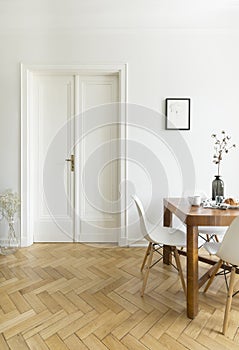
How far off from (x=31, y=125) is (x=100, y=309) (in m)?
2.36

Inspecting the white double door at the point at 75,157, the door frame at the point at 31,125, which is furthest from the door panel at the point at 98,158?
the door frame at the point at 31,125

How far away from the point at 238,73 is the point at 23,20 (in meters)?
2.82

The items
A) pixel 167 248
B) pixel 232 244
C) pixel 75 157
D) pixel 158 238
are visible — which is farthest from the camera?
pixel 75 157

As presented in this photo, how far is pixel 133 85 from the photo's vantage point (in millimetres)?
2949

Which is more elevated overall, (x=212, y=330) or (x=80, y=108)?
(x=80, y=108)

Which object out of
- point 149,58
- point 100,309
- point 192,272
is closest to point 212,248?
point 192,272

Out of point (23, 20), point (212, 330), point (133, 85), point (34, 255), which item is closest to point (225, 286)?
point (212, 330)

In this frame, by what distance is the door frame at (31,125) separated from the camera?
9.64 feet

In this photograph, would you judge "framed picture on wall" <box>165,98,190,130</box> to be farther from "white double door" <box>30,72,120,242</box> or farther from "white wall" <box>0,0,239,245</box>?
"white double door" <box>30,72,120,242</box>

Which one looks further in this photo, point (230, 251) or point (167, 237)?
point (167, 237)

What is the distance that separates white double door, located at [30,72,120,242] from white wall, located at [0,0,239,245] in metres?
0.26

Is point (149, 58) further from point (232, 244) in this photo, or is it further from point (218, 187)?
point (232, 244)

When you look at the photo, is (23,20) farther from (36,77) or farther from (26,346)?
(26,346)

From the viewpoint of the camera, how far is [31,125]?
3.03 metres
